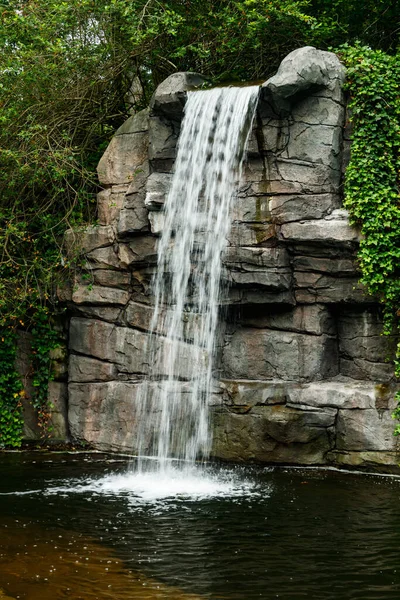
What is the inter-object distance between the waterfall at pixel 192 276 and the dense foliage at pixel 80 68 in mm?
1802

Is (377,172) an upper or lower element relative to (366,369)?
upper

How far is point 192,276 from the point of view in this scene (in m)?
11.9

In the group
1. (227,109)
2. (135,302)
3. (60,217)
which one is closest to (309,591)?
(135,302)

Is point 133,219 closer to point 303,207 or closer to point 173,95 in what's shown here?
point 173,95

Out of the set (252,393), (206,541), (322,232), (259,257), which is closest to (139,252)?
(259,257)

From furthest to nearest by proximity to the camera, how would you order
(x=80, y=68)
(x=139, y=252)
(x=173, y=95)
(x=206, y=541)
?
(x=80, y=68)
(x=139, y=252)
(x=173, y=95)
(x=206, y=541)

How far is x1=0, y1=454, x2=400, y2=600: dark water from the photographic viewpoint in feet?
20.1

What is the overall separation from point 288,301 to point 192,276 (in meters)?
1.59

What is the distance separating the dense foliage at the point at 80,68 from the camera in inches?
500

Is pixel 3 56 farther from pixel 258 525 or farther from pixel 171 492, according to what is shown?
pixel 258 525

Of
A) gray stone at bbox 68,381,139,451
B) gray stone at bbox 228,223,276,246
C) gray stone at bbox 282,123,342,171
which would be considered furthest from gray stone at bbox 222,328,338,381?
gray stone at bbox 282,123,342,171

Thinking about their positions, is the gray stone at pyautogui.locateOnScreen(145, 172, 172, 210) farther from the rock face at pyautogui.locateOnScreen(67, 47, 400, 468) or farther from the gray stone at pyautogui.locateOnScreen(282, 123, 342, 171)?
the gray stone at pyautogui.locateOnScreen(282, 123, 342, 171)

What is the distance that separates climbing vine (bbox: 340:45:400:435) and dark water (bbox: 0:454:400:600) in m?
2.38

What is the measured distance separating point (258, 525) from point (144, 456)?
172 inches
